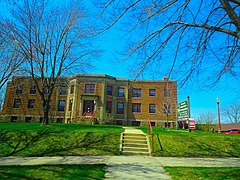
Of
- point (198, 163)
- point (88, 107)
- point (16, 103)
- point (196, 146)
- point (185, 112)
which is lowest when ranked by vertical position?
point (198, 163)

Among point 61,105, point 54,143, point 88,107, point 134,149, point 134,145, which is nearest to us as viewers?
point 134,149

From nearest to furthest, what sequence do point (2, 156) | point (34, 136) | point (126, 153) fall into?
point (2, 156) → point (126, 153) → point (34, 136)

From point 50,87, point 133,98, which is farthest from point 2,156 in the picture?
point 133,98

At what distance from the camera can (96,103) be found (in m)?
27.4

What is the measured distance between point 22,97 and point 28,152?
2651 centimetres

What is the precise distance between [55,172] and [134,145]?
16.2 feet

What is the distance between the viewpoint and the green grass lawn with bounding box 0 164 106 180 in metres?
4.51

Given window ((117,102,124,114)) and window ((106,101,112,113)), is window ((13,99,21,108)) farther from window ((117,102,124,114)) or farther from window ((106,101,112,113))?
window ((117,102,124,114))

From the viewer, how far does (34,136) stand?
31.8ft

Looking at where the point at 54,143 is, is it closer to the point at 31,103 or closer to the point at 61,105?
the point at 61,105

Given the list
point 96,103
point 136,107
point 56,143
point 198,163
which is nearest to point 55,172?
point 56,143

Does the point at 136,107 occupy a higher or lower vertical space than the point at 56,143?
higher

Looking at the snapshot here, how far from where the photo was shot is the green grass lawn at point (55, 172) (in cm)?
451

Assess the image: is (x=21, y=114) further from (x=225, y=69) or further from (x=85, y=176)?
(x=225, y=69)
